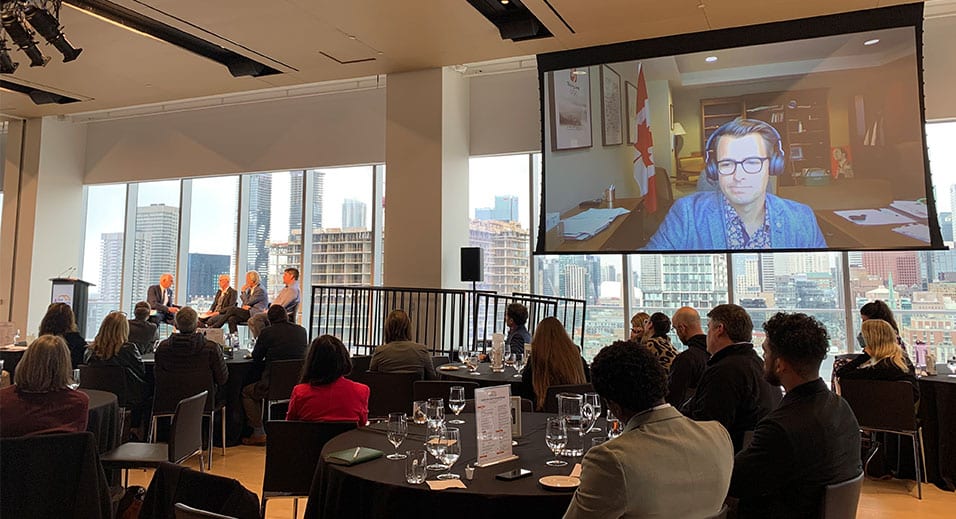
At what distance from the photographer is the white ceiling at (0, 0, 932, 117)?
19.6ft

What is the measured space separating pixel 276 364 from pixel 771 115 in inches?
224

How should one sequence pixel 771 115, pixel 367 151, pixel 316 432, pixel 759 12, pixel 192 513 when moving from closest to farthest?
pixel 192 513, pixel 316 432, pixel 759 12, pixel 771 115, pixel 367 151

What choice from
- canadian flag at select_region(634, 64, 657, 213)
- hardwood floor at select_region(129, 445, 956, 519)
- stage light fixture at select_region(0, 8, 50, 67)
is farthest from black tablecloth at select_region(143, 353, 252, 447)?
canadian flag at select_region(634, 64, 657, 213)

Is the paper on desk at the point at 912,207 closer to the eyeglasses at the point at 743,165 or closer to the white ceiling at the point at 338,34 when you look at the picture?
the eyeglasses at the point at 743,165

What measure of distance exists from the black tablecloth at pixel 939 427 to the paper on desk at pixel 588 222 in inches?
131

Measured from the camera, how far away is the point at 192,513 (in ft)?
5.41

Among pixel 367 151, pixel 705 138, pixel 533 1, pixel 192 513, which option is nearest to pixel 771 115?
pixel 705 138

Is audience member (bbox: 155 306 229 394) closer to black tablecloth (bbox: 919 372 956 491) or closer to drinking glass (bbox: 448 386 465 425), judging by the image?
drinking glass (bbox: 448 386 465 425)

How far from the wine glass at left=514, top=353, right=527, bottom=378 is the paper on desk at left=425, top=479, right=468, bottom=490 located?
9.39 feet

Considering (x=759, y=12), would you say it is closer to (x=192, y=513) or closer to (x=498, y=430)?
(x=498, y=430)

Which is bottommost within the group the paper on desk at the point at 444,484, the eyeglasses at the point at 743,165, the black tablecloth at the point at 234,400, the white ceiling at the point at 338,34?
the black tablecloth at the point at 234,400

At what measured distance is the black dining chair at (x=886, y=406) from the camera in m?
4.58

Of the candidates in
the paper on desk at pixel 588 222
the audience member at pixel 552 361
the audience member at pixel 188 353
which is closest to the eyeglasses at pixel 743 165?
the paper on desk at pixel 588 222

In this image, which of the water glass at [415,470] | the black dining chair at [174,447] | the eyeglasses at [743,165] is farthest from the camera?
the eyeglasses at [743,165]
